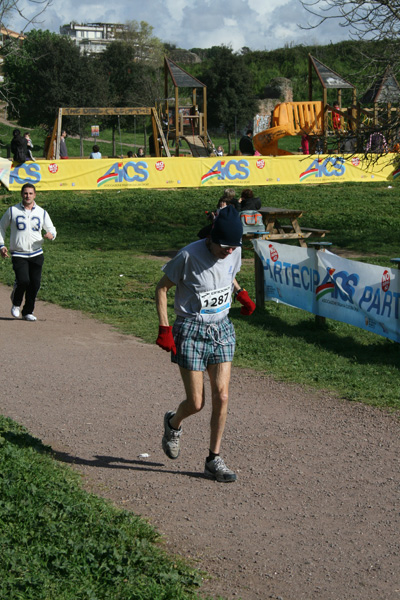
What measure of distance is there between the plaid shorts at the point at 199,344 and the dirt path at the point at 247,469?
841mm

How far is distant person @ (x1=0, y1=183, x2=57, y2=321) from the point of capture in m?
10.4

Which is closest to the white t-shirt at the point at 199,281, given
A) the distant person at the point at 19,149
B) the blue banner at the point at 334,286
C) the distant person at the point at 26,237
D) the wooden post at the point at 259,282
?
the blue banner at the point at 334,286

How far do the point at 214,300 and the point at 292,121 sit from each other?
27027 millimetres

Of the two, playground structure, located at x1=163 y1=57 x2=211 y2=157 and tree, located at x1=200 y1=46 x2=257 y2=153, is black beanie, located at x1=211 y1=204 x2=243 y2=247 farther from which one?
tree, located at x1=200 y1=46 x2=257 y2=153

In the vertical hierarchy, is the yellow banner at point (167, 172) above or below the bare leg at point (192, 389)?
above

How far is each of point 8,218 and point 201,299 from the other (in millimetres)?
5999

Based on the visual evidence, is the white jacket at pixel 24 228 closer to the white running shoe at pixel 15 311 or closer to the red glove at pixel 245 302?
the white running shoe at pixel 15 311

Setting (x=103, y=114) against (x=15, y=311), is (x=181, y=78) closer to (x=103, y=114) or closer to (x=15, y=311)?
(x=103, y=114)

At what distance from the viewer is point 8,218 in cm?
1039

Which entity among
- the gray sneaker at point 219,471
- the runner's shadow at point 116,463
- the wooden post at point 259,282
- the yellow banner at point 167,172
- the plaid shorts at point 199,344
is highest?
the yellow banner at point 167,172

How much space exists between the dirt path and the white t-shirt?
1.17 meters

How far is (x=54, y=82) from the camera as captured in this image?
4812 cm

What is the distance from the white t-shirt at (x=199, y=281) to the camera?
510cm

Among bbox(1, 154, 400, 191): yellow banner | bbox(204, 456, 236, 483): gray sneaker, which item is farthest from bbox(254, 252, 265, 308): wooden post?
bbox(1, 154, 400, 191): yellow banner
